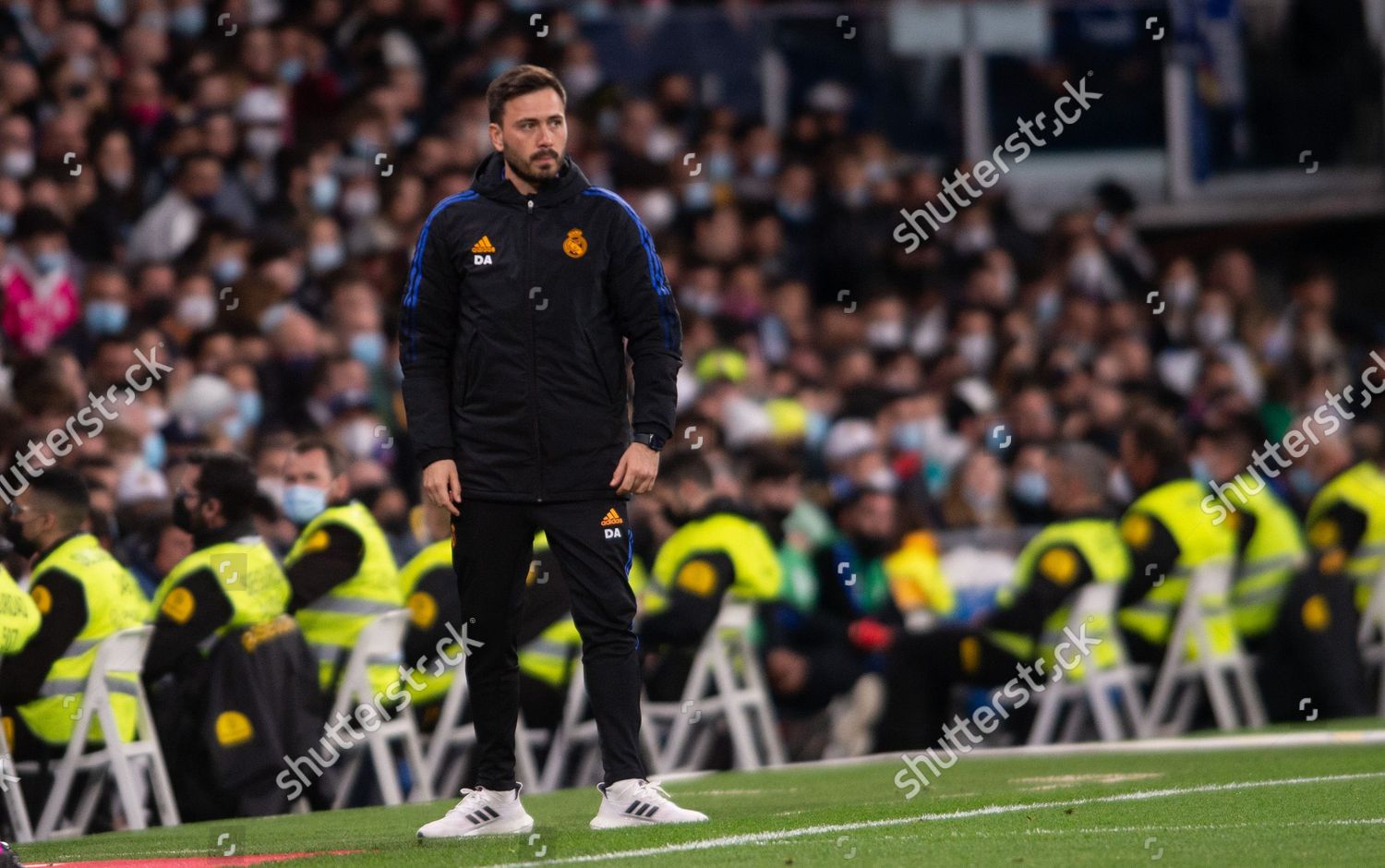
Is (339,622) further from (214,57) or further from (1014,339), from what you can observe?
(1014,339)

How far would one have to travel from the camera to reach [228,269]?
1479cm

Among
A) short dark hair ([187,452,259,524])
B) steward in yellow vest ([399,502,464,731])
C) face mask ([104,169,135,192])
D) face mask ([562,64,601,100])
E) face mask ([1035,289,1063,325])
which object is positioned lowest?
steward in yellow vest ([399,502,464,731])

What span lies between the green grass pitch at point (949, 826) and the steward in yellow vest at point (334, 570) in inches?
52.0

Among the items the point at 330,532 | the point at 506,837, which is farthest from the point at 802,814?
the point at 330,532

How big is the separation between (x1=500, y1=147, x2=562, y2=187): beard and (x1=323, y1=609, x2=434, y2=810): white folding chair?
12.3ft

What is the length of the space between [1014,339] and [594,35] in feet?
15.2

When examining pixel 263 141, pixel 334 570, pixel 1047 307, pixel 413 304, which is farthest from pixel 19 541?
pixel 1047 307

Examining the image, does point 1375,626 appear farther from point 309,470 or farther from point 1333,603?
point 309,470

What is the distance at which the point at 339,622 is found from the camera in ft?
35.3

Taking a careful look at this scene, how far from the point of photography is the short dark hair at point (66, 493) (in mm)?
9711

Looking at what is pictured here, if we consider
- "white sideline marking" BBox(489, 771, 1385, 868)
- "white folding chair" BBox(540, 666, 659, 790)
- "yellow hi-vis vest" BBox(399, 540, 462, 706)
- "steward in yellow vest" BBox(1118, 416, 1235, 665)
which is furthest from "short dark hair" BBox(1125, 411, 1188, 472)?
"white sideline marking" BBox(489, 771, 1385, 868)

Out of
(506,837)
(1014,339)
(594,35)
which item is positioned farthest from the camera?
(594,35)

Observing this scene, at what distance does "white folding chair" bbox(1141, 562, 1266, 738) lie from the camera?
12.7 m

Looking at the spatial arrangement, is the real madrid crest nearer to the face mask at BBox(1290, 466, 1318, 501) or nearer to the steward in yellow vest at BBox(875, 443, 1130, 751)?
the steward in yellow vest at BBox(875, 443, 1130, 751)
